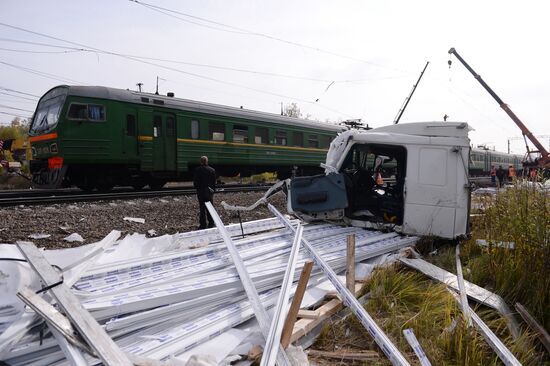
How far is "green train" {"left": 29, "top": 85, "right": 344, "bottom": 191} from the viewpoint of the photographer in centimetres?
1079

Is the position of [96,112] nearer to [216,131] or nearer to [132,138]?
[132,138]

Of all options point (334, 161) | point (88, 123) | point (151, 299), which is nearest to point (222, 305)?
point (151, 299)

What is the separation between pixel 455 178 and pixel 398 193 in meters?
1.43

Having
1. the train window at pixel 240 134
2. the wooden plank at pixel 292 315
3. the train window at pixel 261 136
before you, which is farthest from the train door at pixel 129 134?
the wooden plank at pixel 292 315

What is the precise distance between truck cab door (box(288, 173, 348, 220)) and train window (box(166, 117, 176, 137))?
7445 millimetres

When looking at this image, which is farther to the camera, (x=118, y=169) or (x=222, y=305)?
(x=118, y=169)

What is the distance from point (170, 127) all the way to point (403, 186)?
893 cm

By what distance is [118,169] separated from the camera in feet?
39.1

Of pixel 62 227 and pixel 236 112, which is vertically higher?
pixel 236 112

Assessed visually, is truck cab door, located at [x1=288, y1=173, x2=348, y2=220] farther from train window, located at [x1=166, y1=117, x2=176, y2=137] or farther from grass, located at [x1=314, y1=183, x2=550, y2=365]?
train window, located at [x1=166, y1=117, x2=176, y2=137]

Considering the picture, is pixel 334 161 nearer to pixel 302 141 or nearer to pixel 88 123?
pixel 88 123

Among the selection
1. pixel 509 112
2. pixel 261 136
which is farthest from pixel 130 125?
pixel 509 112

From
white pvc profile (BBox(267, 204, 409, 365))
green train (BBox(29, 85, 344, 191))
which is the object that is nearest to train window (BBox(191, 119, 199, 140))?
green train (BBox(29, 85, 344, 191))

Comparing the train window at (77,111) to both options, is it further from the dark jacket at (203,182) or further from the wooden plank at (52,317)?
the wooden plank at (52,317)
